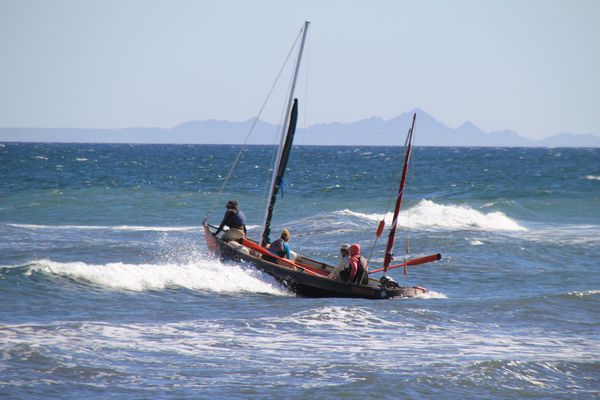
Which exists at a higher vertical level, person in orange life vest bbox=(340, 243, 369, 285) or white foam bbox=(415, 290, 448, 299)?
person in orange life vest bbox=(340, 243, 369, 285)

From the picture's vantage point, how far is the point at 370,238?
1271 inches

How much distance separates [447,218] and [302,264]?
2099 cm

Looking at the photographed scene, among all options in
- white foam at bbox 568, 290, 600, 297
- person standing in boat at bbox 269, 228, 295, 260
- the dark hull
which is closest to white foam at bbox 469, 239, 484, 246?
white foam at bbox 568, 290, 600, 297

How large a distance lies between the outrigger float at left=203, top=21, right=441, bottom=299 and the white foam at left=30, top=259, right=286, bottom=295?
0.30 meters

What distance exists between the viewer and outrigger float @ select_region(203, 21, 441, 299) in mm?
19234

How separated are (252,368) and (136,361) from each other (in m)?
1.65

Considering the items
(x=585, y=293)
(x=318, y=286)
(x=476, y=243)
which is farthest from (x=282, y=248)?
(x=476, y=243)

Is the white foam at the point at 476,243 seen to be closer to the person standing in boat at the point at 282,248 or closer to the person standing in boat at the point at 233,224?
the person standing in boat at the point at 282,248

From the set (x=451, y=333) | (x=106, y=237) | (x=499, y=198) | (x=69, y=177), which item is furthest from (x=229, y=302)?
(x=69, y=177)

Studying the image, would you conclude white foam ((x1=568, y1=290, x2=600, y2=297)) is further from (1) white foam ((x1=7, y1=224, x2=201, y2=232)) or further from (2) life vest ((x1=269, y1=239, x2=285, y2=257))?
(1) white foam ((x1=7, y1=224, x2=201, y2=232))

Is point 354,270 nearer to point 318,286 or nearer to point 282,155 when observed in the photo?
point 318,286

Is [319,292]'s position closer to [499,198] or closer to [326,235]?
[326,235]

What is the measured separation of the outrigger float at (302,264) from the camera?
19234mm

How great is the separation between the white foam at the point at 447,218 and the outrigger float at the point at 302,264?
633 inches
